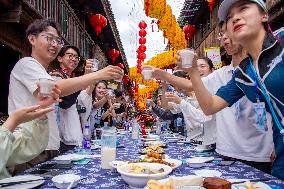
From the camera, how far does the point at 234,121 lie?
318cm

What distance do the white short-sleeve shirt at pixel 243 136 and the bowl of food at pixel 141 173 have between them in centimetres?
134

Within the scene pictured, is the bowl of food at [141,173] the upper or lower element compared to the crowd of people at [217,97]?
lower

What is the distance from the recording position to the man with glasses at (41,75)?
280cm

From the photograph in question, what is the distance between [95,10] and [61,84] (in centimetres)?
860

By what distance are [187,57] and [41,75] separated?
1464 millimetres

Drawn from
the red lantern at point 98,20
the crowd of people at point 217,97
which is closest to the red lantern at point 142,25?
the red lantern at point 98,20

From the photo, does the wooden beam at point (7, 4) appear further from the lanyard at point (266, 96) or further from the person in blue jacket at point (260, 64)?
the lanyard at point (266, 96)

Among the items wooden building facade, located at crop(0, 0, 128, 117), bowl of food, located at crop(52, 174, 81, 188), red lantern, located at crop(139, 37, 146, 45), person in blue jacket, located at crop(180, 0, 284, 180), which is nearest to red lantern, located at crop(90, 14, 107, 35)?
wooden building facade, located at crop(0, 0, 128, 117)

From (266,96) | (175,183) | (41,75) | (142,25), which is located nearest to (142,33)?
(142,25)

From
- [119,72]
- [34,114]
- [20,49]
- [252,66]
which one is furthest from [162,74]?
[20,49]

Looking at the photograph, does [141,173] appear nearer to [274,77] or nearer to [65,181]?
[65,181]

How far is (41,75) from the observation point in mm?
2754

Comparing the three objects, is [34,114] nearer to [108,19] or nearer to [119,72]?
[119,72]

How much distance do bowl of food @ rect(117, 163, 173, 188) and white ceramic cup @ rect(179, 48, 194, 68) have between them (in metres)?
0.88
